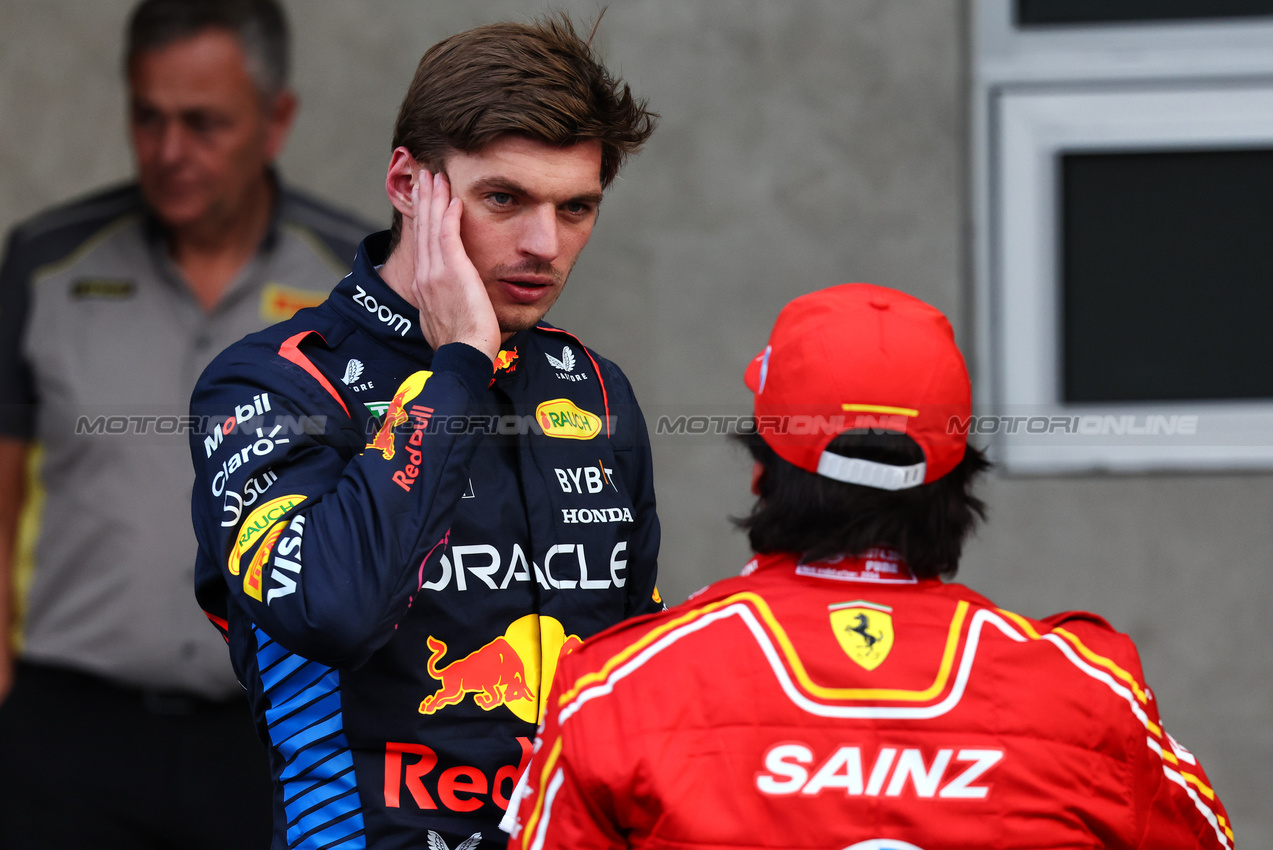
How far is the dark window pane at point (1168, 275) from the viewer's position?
11.2 feet

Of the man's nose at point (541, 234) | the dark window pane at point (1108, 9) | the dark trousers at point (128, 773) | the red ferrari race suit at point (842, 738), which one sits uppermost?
the dark window pane at point (1108, 9)

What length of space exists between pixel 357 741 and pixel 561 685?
301 mm

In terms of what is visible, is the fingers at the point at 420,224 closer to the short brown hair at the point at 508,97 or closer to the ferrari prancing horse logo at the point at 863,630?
the short brown hair at the point at 508,97

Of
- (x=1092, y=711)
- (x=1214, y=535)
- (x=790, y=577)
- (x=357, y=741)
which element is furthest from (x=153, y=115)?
(x=1214, y=535)

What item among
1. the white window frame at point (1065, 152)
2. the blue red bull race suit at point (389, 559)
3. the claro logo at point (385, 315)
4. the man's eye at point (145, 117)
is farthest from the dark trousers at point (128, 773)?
the white window frame at point (1065, 152)

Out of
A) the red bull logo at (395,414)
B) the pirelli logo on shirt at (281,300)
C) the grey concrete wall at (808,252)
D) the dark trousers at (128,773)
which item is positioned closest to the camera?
the red bull logo at (395,414)

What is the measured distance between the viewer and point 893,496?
1317 mm

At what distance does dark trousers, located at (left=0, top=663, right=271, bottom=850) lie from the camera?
266 cm

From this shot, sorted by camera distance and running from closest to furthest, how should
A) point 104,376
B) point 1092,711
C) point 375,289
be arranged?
1. point 1092,711
2. point 375,289
3. point 104,376

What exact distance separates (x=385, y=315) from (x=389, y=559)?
1.43 ft

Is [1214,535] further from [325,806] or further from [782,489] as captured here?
[325,806]

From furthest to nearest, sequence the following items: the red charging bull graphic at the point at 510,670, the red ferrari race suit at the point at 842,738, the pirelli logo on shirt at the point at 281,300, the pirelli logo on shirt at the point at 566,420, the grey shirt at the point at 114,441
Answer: the pirelli logo on shirt at the point at 281,300, the grey shirt at the point at 114,441, the pirelli logo on shirt at the point at 566,420, the red charging bull graphic at the point at 510,670, the red ferrari race suit at the point at 842,738

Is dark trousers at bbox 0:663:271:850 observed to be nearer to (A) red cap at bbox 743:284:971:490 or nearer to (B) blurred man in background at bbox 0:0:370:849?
(B) blurred man in background at bbox 0:0:370:849

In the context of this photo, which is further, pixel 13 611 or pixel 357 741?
pixel 13 611
